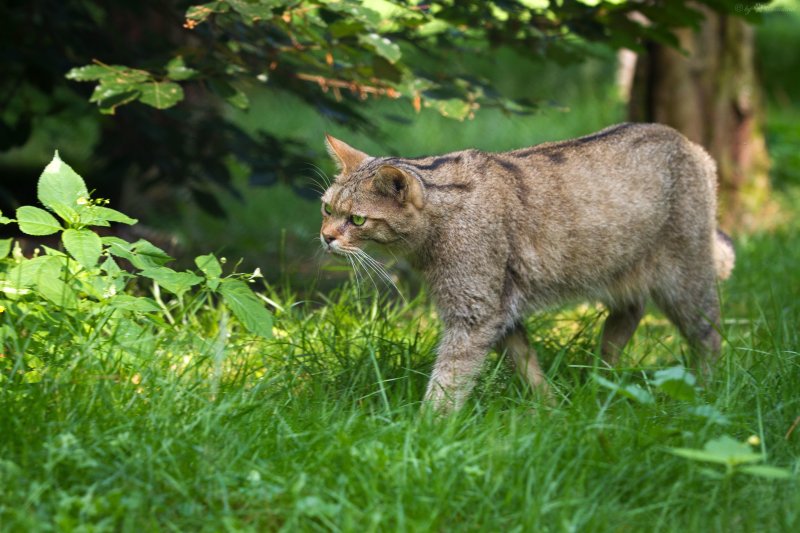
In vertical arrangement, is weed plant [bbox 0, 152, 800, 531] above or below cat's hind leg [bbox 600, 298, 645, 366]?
above

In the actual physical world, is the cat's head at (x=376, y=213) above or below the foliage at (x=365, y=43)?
below

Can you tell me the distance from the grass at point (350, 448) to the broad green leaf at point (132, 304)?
112mm

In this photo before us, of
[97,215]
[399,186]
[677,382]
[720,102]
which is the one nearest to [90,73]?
[97,215]

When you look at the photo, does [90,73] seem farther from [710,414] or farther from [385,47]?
[710,414]

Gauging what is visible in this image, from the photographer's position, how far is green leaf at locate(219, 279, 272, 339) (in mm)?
3596

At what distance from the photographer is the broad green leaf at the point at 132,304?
357 centimetres

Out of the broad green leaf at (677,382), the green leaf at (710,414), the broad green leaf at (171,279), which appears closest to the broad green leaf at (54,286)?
the broad green leaf at (171,279)

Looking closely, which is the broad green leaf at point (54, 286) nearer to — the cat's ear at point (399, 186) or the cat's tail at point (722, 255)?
the cat's ear at point (399, 186)

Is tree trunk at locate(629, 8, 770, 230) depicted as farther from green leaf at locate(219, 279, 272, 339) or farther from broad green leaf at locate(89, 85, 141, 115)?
green leaf at locate(219, 279, 272, 339)

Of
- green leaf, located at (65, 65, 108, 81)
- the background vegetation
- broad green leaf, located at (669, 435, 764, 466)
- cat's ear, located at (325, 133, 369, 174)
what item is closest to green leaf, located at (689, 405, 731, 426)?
the background vegetation

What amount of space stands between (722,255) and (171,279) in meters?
2.78

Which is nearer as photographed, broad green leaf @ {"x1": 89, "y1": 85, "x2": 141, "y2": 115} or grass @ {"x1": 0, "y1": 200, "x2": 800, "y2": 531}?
grass @ {"x1": 0, "y1": 200, "x2": 800, "y2": 531}

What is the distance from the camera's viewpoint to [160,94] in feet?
13.3

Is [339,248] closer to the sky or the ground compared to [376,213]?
closer to the ground
